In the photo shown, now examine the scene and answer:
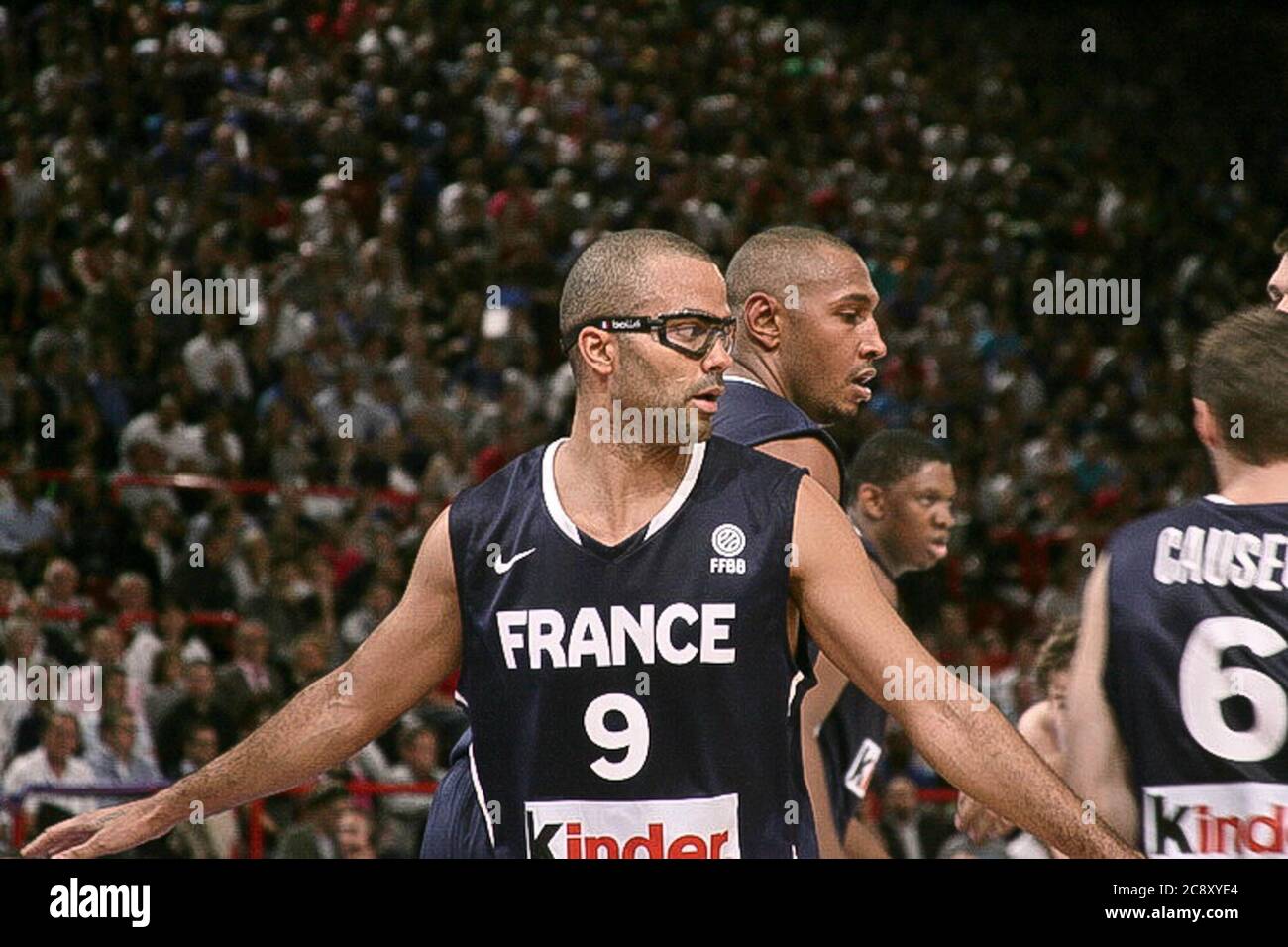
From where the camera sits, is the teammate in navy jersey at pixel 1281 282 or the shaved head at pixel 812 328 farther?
the shaved head at pixel 812 328

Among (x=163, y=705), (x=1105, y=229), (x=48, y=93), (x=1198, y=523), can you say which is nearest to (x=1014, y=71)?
(x=1105, y=229)

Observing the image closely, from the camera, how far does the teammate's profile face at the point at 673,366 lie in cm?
353

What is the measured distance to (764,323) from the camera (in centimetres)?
445

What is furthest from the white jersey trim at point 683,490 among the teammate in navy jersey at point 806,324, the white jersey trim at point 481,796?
the teammate in navy jersey at point 806,324

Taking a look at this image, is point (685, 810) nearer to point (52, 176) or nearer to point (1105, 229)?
point (52, 176)

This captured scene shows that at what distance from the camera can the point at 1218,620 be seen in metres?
3.33

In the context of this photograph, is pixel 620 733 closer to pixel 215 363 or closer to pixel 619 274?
pixel 619 274

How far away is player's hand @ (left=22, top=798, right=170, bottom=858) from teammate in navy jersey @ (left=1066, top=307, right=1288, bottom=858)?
1770 mm

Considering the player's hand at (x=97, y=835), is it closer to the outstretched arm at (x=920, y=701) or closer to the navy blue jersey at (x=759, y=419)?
the outstretched arm at (x=920, y=701)

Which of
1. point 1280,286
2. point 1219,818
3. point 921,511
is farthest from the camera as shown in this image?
point 921,511

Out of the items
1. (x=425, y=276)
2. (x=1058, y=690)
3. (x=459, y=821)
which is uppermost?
(x=425, y=276)

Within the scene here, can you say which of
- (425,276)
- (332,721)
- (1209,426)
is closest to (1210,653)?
(1209,426)

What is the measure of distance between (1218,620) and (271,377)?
8.08 m

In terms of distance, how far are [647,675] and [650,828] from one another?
0.28m
